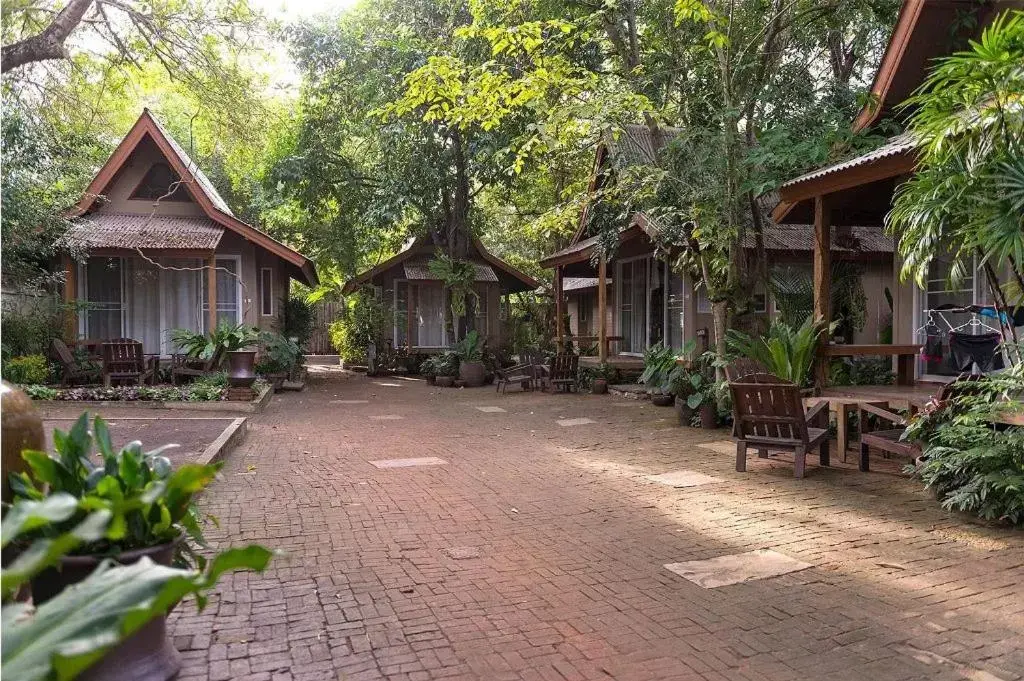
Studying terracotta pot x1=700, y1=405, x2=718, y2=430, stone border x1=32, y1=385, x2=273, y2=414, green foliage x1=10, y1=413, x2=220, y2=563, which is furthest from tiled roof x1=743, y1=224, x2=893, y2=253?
green foliage x1=10, y1=413, x2=220, y2=563

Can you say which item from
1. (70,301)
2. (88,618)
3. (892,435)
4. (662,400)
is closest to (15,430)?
(88,618)

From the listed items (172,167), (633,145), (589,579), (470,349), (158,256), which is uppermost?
(172,167)

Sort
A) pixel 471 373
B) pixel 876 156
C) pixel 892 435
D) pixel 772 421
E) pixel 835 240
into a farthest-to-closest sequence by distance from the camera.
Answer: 1. pixel 471 373
2. pixel 835 240
3. pixel 876 156
4. pixel 892 435
5. pixel 772 421

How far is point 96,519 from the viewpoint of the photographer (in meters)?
1.65

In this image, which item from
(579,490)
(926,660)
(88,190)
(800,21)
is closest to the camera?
(926,660)

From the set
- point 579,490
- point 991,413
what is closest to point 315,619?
point 579,490

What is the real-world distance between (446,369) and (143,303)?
7395mm

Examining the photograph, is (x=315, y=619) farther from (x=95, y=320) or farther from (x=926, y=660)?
(x=95, y=320)

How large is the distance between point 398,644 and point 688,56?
10835 mm

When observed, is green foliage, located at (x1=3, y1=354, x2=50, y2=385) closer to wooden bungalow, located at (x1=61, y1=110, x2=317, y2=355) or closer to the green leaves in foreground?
wooden bungalow, located at (x1=61, y1=110, x2=317, y2=355)

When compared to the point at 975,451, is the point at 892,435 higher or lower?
lower

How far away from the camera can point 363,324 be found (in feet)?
73.9

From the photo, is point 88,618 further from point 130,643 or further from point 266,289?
point 266,289

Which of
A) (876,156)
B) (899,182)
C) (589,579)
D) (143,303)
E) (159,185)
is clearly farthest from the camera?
(159,185)
